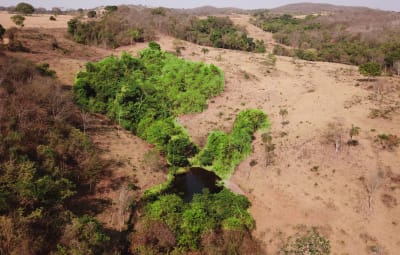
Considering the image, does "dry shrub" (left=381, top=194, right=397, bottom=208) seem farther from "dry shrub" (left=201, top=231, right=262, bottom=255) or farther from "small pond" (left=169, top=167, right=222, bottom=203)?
"small pond" (left=169, top=167, right=222, bottom=203)

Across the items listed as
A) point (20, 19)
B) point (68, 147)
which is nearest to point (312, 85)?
point (68, 147)

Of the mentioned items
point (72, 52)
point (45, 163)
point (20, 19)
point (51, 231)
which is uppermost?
point (20, 19)

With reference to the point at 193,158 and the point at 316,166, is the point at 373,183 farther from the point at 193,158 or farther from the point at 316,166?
the point at 193,158

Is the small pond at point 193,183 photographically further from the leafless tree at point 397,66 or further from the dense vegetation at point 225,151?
the leafless tree at point 397,66

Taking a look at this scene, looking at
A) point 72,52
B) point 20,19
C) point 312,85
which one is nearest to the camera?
point 312,85

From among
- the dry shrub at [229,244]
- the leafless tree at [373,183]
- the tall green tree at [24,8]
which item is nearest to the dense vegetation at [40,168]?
the dry shrub at [229,244]

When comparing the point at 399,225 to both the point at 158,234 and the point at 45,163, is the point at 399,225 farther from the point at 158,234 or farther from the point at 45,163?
the point at 45,163

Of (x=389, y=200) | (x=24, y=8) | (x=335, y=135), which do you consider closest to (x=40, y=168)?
(x=389, y=200)

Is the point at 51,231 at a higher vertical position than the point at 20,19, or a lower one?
lower
